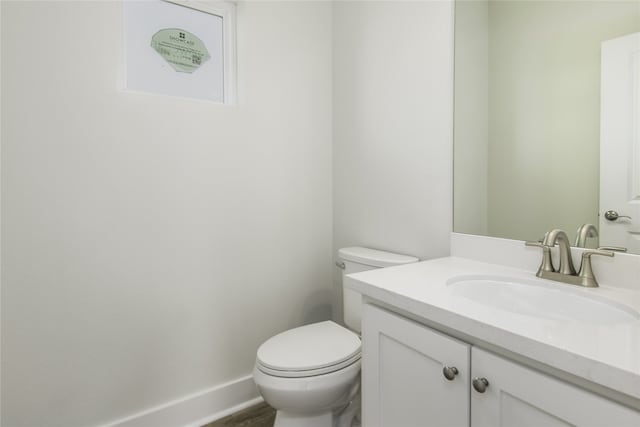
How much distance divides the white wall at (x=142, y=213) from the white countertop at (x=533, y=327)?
0.87m

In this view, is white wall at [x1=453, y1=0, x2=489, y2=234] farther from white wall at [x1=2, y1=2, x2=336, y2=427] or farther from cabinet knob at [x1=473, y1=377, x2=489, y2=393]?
white wall at [x1=2, y1=2, x2=336, y2=427]

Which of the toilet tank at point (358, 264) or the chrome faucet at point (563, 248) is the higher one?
the chrome faucet at point (563, 248)

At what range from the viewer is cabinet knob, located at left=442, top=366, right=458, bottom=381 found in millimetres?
819

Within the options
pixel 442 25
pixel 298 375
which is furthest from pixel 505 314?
pixel 442 25

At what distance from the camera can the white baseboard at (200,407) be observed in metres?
1.53

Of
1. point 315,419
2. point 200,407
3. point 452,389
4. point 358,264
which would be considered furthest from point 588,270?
point 200,407

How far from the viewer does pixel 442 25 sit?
1441 millimetres

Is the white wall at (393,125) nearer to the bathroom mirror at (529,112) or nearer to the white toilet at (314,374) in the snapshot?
the bathroom mirror at (529,112)

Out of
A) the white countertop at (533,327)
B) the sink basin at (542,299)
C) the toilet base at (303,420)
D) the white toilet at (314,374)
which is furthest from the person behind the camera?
the toilet base at (303,420)

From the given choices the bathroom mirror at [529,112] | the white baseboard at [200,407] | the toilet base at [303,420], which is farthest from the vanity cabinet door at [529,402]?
the white baseboard at [200,407]

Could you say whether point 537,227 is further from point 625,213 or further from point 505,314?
point 505,314

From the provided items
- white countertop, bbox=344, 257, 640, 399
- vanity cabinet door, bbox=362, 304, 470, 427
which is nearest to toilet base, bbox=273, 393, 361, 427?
vanity cabinet door, bbox=362, 304, 470, 427

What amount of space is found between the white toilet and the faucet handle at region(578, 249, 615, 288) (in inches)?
25.5

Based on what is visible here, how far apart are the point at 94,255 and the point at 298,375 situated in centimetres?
94
